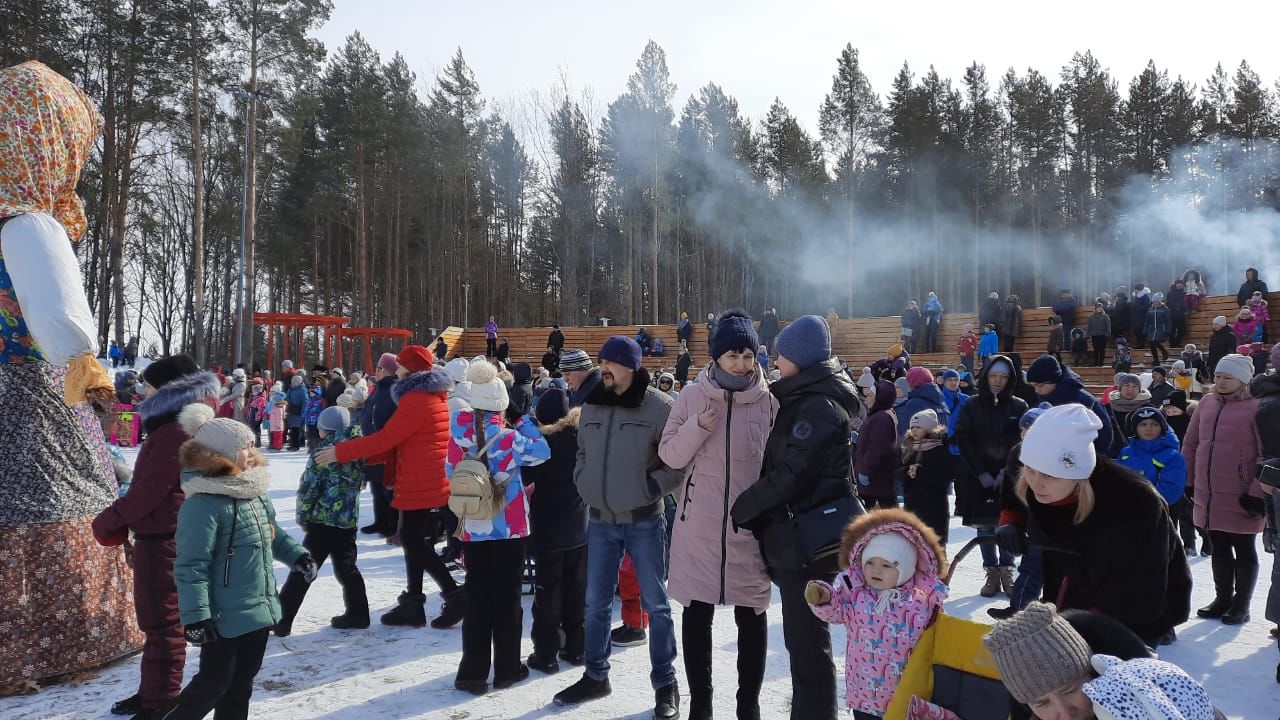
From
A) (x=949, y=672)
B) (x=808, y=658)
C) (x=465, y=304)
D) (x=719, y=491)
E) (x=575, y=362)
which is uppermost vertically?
(x=465, y=304)

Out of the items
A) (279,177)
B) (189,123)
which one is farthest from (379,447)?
(279,177)

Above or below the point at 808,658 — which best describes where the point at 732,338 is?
above

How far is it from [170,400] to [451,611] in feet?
7.05

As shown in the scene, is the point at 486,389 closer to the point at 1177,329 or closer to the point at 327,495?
the point at 327,495

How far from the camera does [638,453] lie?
3.73 m

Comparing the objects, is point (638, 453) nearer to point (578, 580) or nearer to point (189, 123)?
point (578, 580)

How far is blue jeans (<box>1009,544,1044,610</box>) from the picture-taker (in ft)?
8.52

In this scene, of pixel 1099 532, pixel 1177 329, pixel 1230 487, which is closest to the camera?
pixel 1099 532

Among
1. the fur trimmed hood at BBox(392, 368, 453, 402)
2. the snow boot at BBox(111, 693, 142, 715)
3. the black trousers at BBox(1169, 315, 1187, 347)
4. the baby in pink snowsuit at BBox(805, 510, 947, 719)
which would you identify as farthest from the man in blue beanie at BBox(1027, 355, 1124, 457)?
the black trousers at BBox(1169, 315, 1187, 347)

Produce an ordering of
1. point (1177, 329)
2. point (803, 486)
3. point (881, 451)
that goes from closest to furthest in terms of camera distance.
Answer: point (803, 486)
point (881, 451)
point (1177, 329)

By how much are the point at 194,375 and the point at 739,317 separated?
247 cm

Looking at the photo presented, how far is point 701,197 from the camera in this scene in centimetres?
3881

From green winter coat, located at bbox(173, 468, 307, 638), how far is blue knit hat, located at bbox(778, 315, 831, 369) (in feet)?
6.72

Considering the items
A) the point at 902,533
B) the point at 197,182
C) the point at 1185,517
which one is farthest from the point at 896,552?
the point at 197,182
